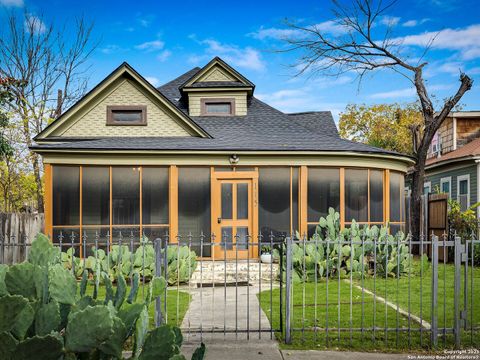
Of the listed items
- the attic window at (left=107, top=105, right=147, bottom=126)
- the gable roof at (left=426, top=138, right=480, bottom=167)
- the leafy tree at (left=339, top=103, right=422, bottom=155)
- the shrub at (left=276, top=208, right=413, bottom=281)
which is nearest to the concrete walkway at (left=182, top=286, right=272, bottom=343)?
the shrub at (left=276, top=208, right=413, bottom=281)

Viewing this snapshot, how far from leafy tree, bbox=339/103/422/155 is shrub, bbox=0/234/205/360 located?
45746mm

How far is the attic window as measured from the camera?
19047 mm

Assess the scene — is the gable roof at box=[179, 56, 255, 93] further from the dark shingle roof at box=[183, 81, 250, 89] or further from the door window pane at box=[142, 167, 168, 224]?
the door window pane at box=[142, 167, 168, 224]

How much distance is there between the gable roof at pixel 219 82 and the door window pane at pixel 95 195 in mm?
6030

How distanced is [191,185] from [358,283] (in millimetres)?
6272

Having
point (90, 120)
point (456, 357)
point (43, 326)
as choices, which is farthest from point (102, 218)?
point (43, 326)

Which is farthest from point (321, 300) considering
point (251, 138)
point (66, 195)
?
point (66, 195)

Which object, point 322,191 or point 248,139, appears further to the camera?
point 248,139

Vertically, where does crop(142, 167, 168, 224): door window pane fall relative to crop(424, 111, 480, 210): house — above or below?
below

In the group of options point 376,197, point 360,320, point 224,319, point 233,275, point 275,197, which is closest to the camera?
point 224,319

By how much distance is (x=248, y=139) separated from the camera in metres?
18.1

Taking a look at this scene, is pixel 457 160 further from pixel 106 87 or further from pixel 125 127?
pixel 106 87

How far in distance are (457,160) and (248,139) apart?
11.3 m

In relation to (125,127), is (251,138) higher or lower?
lower
